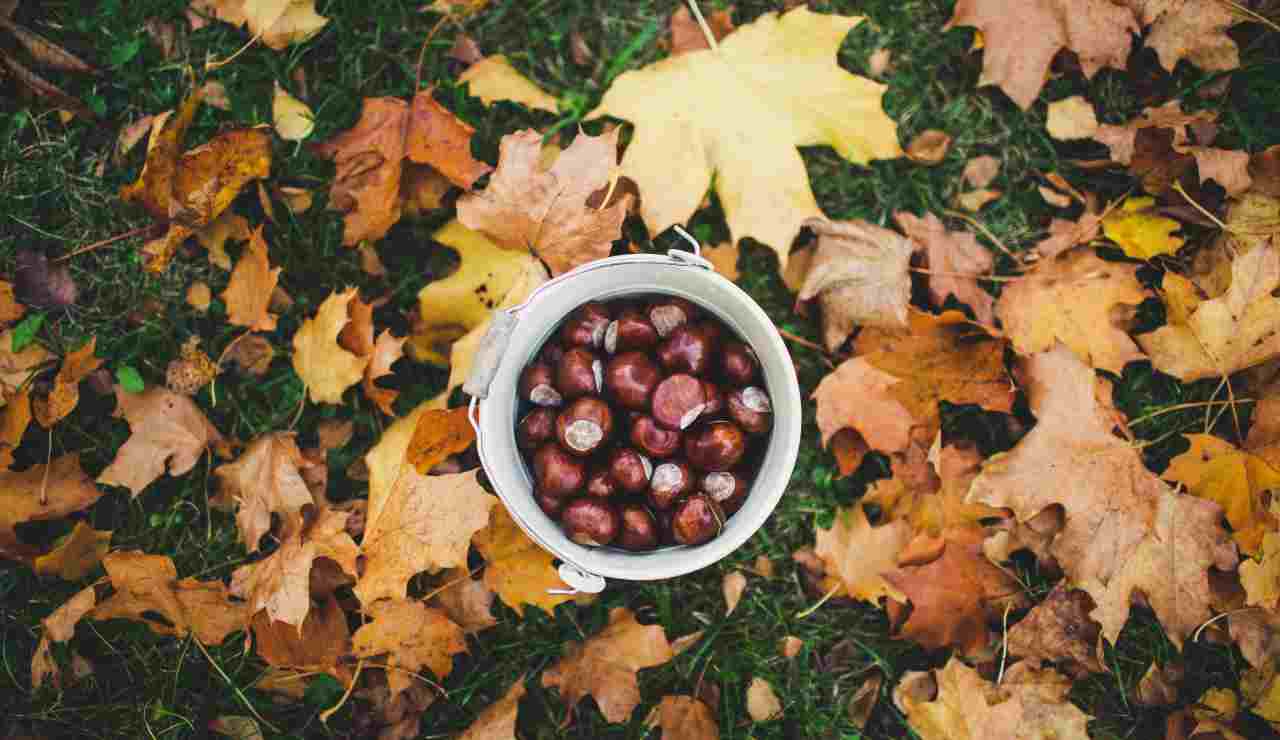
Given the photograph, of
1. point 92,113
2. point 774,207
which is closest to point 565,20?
point 774,207

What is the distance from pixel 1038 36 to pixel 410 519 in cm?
172

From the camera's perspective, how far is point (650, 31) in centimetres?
205

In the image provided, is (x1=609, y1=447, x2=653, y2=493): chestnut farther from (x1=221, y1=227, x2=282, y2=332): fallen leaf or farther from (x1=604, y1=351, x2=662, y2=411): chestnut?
(x1=221, y1=227, x2=282, y2=332): fallen leaf

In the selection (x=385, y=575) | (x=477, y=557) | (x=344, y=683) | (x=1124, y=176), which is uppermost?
(x=1124, y=176)

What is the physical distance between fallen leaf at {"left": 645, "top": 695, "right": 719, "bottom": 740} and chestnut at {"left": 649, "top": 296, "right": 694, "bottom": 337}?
854mm

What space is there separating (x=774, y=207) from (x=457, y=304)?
713 millimetres

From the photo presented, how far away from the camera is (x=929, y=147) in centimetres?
204

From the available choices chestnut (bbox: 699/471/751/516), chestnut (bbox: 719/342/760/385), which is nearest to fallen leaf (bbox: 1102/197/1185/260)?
chestnut (bbox: 719/342/760/385)

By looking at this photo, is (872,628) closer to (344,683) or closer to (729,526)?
(729,526)

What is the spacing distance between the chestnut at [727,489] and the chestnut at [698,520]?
0.02 meters

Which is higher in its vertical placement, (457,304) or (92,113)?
(92,113)

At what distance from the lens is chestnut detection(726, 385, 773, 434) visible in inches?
64.1

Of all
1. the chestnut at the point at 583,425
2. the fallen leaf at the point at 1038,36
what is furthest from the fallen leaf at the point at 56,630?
the fallen leaf at the point at 1038,36

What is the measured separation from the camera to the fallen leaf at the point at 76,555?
1891 mm
